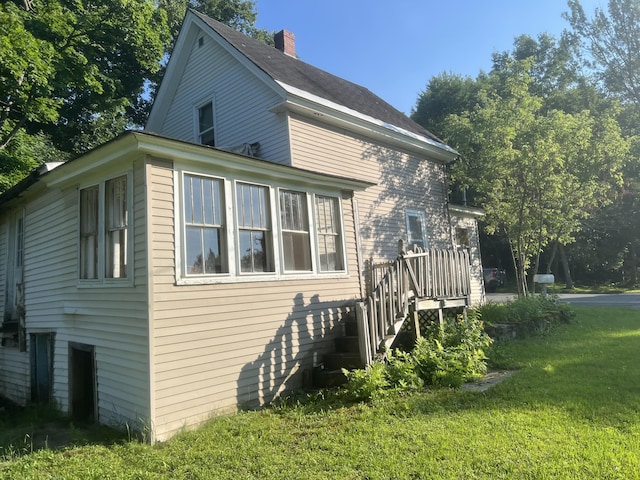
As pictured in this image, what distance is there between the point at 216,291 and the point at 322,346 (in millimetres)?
2354

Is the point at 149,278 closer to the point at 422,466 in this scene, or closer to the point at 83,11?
the point at 422,466

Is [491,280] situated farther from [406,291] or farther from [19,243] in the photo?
[19,243]

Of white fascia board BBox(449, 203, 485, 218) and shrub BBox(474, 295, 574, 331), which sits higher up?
white fascia board BBox(449, 203, 485, 218)

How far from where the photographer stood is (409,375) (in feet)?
21.2

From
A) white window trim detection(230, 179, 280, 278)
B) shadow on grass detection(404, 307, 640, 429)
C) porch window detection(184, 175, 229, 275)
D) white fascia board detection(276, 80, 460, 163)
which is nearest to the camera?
shadow on grass detection(404, 307, 640, 429)

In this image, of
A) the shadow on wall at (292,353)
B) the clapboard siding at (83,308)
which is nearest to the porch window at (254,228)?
the shadow on wall at (292,353)

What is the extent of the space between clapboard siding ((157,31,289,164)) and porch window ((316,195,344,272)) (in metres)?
1.79

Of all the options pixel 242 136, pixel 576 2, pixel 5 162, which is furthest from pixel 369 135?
pixel 576 2

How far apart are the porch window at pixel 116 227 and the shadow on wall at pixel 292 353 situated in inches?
92.2

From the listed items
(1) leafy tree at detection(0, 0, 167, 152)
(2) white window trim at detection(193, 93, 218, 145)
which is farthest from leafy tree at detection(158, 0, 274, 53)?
(2) white window trim at detection(193, 93, 218, 145)

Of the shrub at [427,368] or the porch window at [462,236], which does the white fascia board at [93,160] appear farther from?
the porch window at [462,236]

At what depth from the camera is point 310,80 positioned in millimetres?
11516

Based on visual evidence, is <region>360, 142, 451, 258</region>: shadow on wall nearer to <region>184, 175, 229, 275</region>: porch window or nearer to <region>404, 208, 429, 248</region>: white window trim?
<region>404, 208, 429, 248</region>: white window trim

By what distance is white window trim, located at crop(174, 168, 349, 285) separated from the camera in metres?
5.62
